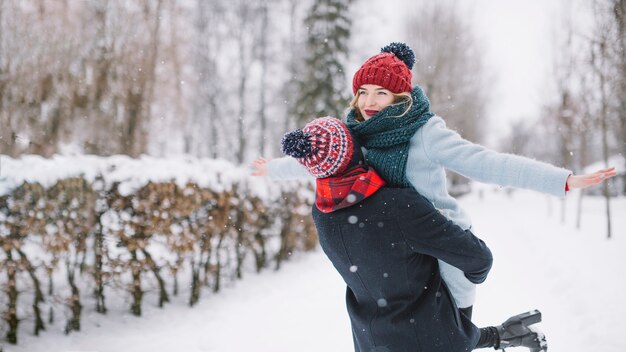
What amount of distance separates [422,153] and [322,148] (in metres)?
0.44

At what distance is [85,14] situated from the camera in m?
10.1

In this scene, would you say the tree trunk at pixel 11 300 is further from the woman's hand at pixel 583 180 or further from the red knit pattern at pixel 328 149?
the woman's hand at pixel 583 180

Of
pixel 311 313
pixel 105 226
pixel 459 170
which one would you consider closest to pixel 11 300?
pixel 105 226

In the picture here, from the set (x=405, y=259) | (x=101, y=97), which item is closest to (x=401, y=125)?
(x=405, y=259)

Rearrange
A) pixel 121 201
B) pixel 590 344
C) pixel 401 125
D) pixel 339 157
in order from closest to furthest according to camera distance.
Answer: pixel 339 157 → pixel 401 125 → pixel 590 344 → pixel 121 201

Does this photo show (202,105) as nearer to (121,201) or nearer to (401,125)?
(121,201)

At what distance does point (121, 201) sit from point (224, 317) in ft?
5.91

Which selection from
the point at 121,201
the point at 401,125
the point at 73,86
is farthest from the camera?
the point at 73,86

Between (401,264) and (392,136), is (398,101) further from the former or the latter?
(401,264)

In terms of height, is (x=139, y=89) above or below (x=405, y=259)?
above

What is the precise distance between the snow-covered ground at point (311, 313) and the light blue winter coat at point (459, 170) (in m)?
2.49

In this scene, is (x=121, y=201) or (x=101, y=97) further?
(x=101, y=97)

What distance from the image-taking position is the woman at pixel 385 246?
141 centimetres

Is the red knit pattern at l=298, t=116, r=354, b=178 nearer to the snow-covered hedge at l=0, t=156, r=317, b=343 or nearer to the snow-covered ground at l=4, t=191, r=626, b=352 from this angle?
the snow-covered ground at l=4, t=191, r=626, b=352
